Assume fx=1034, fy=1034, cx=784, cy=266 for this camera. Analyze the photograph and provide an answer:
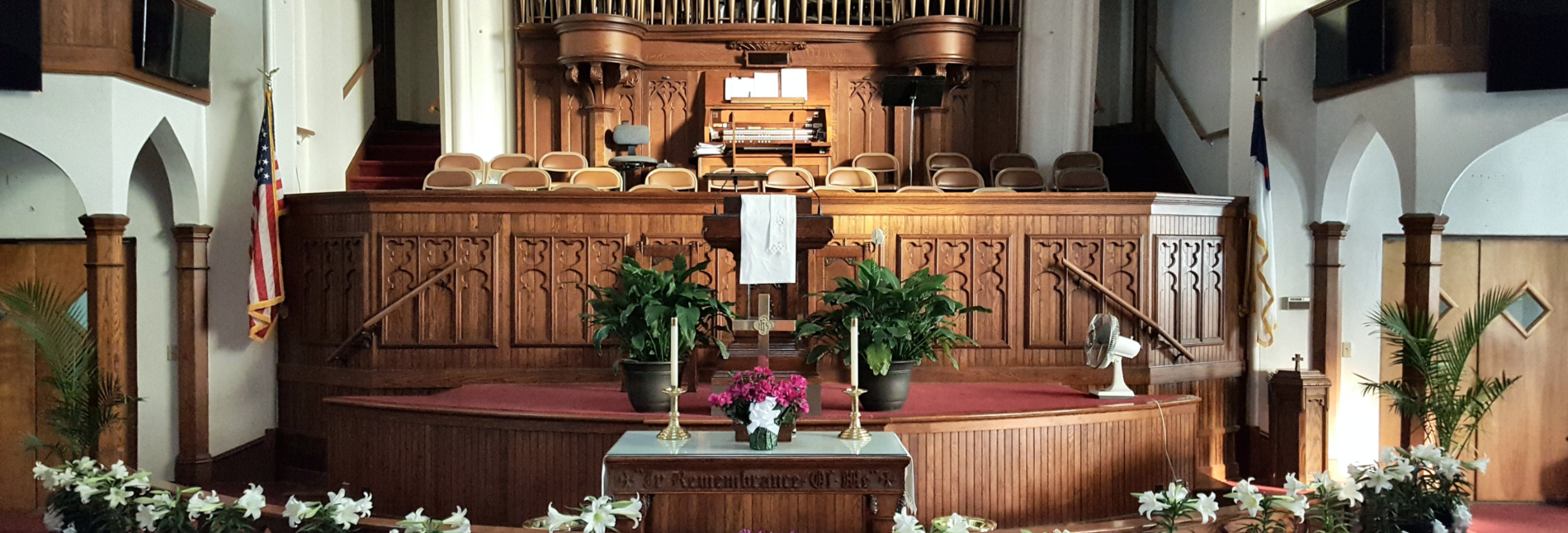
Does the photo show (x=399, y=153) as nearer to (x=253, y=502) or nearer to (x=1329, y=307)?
(x=253, y=502)

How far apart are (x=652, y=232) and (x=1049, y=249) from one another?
3.14 metres

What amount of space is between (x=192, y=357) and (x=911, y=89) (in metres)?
6.37

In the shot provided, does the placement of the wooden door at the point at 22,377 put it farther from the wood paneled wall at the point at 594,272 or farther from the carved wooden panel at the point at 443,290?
the carved wooden panel at the point at 443,290

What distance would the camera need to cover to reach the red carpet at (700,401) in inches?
233

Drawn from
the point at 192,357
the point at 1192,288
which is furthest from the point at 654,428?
the point at 1192,288

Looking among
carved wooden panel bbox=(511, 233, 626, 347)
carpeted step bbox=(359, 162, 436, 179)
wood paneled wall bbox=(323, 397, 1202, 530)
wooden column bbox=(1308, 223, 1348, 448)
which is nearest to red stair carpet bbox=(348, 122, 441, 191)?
carpeted step bbox=(359, 162, 436, 179)

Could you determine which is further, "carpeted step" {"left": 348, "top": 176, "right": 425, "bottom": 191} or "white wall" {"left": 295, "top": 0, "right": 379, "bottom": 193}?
"carpeted step" {"left": 348, "top": 176, "right": 425, "bottom": 191}

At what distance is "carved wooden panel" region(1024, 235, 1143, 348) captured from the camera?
8164mm

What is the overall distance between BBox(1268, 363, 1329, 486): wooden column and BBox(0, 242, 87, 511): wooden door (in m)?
9.06

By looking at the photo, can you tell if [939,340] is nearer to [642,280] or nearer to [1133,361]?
[642,280]

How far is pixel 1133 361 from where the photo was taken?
8.25m

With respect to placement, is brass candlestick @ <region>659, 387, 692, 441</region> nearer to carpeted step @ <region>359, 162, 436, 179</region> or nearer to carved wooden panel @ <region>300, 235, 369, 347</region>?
carved wooden panel @ <region>300, 235, 369, 347</region>

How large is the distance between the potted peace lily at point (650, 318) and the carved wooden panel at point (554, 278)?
224 cm

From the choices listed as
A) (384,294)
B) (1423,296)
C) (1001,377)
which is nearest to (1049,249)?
(1001,377)
